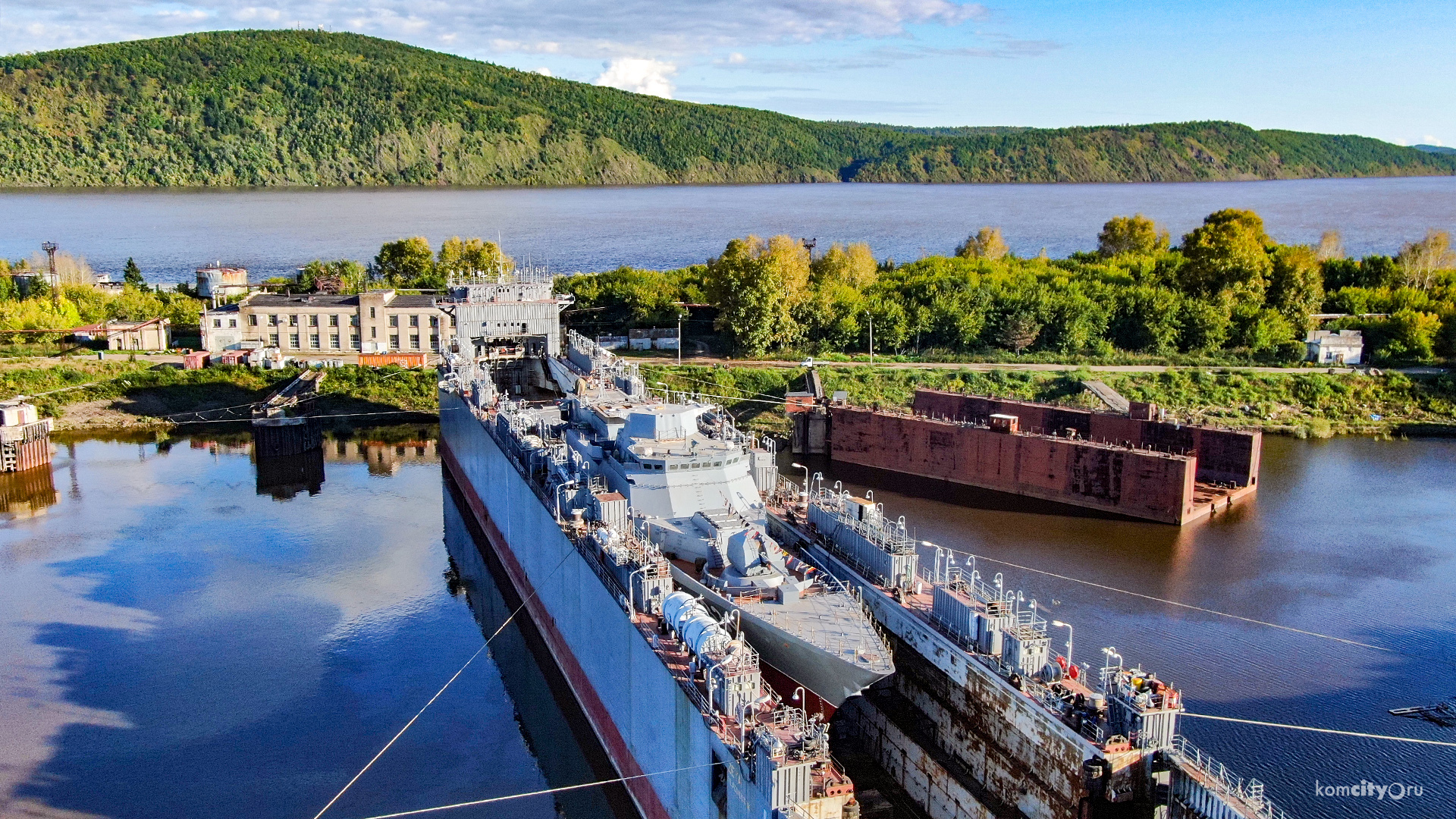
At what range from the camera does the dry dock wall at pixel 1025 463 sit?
40.9 m

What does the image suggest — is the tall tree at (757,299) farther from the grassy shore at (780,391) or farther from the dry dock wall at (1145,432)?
the dry dock wall at (1145,432)

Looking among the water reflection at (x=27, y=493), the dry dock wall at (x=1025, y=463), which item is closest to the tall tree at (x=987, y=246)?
the dry dock wall at (x=1025, y=463)

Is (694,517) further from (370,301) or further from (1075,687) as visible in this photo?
(370,301)

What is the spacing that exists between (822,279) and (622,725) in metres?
50.8

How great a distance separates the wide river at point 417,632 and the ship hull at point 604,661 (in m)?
1.15

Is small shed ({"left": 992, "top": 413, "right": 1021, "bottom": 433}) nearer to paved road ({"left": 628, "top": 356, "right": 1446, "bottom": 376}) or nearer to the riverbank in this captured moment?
paved road ({"left": 628, "top": 356, "right": 1446, "bottom": 376})

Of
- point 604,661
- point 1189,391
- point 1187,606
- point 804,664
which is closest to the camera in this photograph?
point 804,664

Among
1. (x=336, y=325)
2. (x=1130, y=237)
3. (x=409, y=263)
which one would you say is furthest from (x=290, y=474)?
(x=1130, y=237)

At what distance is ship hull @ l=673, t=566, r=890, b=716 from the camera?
1928cm

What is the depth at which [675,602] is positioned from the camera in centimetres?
2019

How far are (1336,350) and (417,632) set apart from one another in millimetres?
51942

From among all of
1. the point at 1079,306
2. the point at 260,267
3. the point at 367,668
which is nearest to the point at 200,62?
the point at 260,267

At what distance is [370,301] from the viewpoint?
63.8 metres

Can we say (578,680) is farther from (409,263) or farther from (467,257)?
(409,263)
